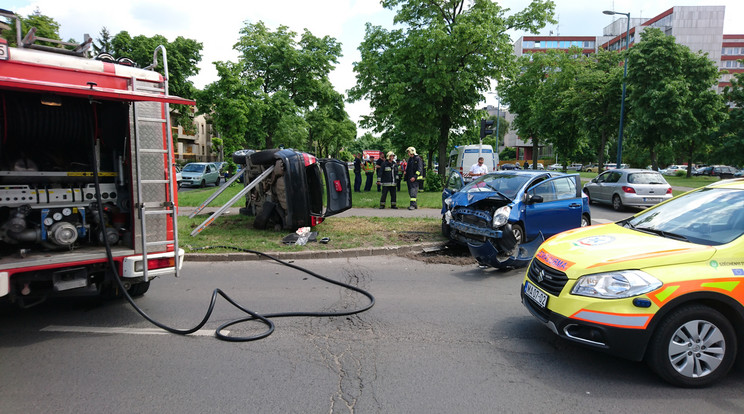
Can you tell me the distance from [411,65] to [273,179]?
1409 cm

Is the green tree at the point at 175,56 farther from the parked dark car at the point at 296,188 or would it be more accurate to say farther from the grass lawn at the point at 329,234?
the parked dark car at the point at 296,188

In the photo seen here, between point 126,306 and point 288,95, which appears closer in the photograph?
point 126,306

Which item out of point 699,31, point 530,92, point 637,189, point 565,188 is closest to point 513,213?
point 565,188

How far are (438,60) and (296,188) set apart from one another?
558 inches

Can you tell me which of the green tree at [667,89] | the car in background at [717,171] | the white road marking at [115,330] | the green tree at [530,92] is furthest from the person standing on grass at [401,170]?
the car in background at [717,171]

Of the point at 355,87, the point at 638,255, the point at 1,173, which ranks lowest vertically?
the point at 638,255

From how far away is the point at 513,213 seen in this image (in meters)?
7.60

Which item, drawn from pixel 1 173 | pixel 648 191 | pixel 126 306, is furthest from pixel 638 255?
pixel 648 191

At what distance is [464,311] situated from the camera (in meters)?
5.21

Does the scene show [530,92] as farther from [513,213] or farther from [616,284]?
[616,284]

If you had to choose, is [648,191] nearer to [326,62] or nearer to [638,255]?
[638,255]

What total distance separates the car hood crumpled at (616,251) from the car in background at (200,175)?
2619 cm

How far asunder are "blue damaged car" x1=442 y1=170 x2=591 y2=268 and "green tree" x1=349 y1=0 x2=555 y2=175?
43.3 ft

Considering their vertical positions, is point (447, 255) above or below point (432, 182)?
below
